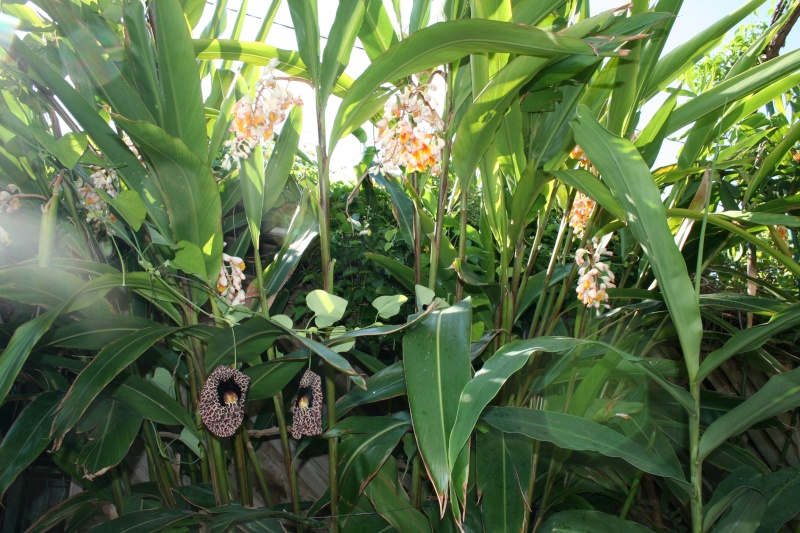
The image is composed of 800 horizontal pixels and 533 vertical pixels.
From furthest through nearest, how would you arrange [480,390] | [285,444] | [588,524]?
[285,444], [588,524], [480,390]

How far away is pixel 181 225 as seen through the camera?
34.9 inches

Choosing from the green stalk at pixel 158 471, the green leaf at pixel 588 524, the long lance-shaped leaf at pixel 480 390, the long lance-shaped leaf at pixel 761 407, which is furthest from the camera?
the green stalk at pixel 158 471

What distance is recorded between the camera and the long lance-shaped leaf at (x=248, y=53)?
3.28 ft

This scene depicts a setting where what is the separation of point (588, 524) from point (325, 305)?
0.51 meters

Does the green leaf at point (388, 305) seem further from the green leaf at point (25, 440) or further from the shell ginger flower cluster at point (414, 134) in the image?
the green leaf at point (25, 440)

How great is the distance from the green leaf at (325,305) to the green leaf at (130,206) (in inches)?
10.2

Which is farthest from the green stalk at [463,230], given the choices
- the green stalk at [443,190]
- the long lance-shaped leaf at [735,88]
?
the long lance-shaped leaf at [735,88]

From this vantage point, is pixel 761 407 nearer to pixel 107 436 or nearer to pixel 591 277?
pixel 591 277

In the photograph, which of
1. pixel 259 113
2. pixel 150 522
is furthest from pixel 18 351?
pixel 259 113

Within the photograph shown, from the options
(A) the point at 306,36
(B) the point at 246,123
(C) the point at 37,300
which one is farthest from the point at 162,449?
(A) the point at 306,36

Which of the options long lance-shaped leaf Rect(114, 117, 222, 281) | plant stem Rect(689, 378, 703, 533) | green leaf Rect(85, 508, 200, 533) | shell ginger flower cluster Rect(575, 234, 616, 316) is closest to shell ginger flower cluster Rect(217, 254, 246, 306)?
long lance-shaped leaf Rect(114, 117, 222, 281)

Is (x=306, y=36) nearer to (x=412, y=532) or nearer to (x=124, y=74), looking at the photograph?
(x=124, y=74)

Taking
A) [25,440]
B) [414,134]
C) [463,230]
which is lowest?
[25,440]

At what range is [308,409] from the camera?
31.2 inches
